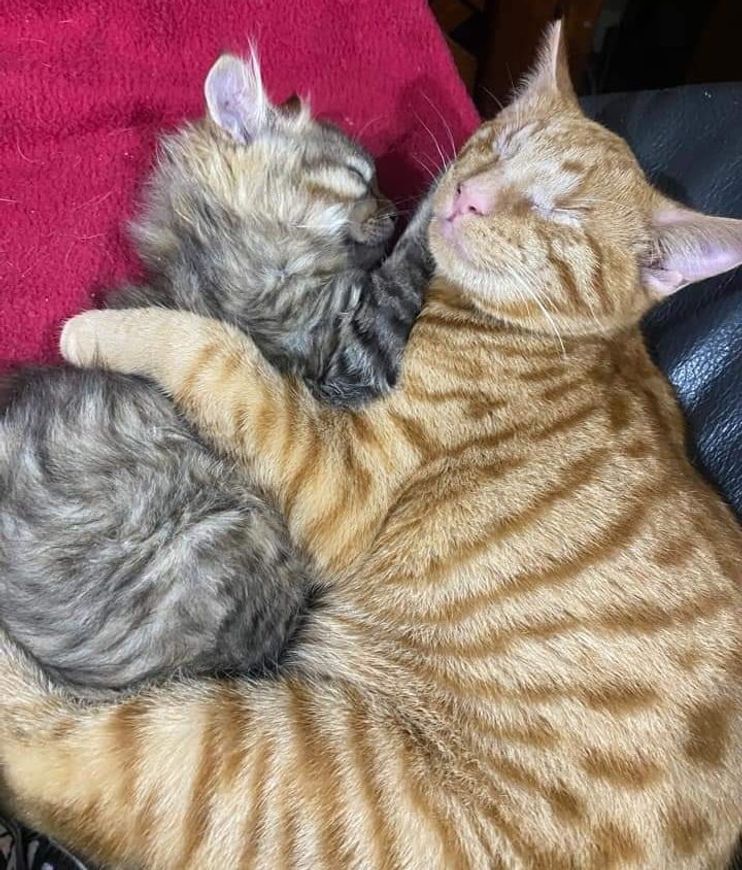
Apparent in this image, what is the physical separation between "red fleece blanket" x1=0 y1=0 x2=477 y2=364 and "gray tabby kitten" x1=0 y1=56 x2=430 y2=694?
69 mm

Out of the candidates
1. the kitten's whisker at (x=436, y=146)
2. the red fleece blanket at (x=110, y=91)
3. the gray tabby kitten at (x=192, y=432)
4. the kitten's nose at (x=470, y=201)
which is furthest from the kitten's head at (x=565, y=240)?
the red fleece blanket at (x=110, y=91)

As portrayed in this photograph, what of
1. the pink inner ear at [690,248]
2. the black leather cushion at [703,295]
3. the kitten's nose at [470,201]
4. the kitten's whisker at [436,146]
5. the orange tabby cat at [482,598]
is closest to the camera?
the orange tabby cat at [482,598]

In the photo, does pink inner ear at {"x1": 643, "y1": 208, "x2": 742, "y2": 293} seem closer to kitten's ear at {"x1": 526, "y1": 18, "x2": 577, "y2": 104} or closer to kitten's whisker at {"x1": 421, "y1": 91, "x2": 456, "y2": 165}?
kitten's ear at {"x1": 526, "y1": 18, "x2": 577, "y2": 104}

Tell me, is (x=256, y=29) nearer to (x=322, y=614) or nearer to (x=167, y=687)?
(x=322, y=614)

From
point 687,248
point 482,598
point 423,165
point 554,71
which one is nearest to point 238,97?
point 423,165

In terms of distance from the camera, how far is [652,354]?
1.66 m

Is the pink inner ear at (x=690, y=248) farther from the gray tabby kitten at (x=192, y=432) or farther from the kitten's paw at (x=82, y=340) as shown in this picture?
the kitten's paw at (x=82, y=340)

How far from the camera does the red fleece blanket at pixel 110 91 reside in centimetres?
141

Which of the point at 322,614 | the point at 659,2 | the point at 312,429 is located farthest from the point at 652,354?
the point at 659,2

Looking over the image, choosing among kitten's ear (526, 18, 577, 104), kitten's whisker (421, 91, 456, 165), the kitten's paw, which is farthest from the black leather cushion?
the kitten's paw

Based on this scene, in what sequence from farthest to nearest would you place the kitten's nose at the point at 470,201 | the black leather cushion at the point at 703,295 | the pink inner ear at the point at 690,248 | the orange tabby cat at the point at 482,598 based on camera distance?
the black leather cushion at the point at 703,295 < the kitten's nose at the point at 470,201 < the pink inner ear at the point at 690,248 < the orange tabby cat at the point at 482,598

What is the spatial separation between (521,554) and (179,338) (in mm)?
643

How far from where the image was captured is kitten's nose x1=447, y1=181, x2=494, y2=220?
143cm

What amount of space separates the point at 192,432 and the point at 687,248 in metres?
0.85
